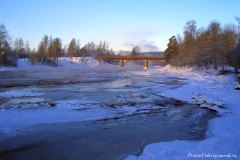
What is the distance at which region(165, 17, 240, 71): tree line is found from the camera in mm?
61094

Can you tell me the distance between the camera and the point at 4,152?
33.0 feet

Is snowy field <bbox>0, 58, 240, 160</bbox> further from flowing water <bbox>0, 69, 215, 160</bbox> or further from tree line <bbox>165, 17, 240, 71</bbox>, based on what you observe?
tree line <bbox>165, 17, 240, 71</bbox>

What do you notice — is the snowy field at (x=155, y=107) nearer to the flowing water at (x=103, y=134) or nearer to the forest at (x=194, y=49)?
the flowing water at (x=103, y=134)

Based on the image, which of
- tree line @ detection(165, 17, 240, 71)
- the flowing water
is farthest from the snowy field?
tree line @ detection(165, 17, 240, 71)

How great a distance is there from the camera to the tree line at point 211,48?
6109 centimetres

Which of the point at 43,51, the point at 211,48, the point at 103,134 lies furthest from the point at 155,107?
the point at 43,51

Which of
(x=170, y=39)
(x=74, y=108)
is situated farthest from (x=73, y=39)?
(x=74, y=108)

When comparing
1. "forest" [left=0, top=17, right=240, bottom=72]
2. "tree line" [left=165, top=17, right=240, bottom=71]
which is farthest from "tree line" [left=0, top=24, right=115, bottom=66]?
"tree line" [left=165, top=17, right=240, bottom=71]

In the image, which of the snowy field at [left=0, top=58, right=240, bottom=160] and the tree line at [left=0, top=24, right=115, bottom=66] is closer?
the snowy field at [left=0, top=58, right=240, bottom=160]

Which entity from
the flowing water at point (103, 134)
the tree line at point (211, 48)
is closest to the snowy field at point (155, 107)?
the flowing water at point (103, 134)

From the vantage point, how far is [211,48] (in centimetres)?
6562

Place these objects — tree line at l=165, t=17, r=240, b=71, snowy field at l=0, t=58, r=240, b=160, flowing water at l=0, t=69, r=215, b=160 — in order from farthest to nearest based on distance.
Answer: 1. tree line at l=165, t=17, r=240, b=71
2. flowing water at l=0, t=69, r=215, b=160
3. snowy field at l=0, t=58, r=240, b=160

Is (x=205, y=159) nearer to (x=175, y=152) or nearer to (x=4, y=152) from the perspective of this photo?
(x=175, y=152)

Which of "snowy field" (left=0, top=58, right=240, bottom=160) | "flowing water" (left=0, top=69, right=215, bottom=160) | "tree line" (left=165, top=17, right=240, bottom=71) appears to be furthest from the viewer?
"tree line" (left=165, top=17, right=240, bottom=71)
